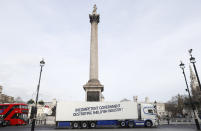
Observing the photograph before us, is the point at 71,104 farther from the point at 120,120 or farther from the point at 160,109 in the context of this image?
the point at 160,109

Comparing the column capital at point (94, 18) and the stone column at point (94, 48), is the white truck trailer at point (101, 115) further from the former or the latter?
the column capital at point (94, 18)

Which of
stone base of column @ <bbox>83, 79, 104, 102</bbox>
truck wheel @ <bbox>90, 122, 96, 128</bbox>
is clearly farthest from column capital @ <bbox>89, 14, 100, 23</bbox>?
truck wheel @ <bbox>90, 122, 96, 128</bbox>

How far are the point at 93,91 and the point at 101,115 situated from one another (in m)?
5.16

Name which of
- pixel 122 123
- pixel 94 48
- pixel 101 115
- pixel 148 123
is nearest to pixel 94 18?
pixel 94 48

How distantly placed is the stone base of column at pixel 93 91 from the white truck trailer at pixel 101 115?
3339mm

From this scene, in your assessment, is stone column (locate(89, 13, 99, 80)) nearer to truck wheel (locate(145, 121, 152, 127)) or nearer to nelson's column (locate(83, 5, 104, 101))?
nelson's column (locate(83, 5, 104, 101))

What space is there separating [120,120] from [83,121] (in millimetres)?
5389

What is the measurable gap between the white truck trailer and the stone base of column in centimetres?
334

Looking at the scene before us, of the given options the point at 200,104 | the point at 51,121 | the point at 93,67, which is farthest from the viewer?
the point at 200,104

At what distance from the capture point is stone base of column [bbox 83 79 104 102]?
81.5 ft

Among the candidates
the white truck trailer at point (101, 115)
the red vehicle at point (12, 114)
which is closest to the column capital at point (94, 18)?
the white truck trailer at point (101, 115)

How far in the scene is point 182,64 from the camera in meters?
18.8

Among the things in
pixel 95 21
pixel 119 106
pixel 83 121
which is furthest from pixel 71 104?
pixel 95 21

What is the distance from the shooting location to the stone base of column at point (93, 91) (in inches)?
977
